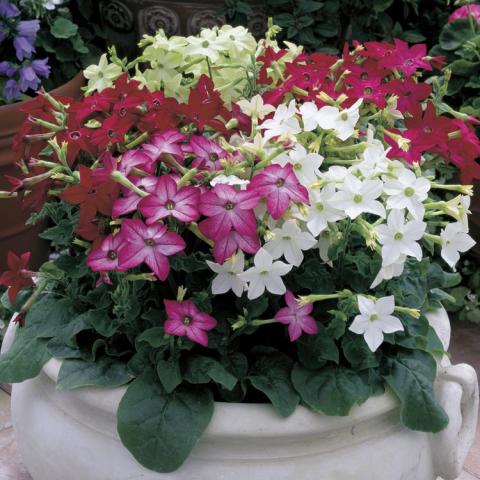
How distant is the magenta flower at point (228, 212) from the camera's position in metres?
0.98

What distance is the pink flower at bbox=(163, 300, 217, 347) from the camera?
102 cm

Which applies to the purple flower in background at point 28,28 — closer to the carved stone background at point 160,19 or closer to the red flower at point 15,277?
the carved stone background at point 160,19

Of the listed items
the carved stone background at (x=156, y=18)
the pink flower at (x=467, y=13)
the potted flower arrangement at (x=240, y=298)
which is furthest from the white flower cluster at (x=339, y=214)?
the carved stone background at (x=156, y=18)

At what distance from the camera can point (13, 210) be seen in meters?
2.24

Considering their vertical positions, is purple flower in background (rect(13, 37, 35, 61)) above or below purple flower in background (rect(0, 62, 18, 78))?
above

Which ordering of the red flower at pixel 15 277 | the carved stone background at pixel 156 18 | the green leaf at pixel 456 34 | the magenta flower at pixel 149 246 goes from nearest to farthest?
the magenta flower at pixel 149 246, the red flower at pixel 15 277, the green leaf at pixel 456 34, the carved stone background at pixel 156 18

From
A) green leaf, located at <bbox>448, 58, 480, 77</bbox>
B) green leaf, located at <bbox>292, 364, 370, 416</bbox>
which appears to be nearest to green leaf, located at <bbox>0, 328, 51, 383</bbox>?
green leaf, located at <bbox>292, 364, 370, 416</bbox>

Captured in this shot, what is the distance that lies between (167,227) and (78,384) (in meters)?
0.26

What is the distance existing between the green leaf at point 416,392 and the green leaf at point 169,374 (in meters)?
0.31

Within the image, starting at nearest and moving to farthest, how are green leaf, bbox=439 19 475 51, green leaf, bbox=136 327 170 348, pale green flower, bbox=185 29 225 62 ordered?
green leaf, bbox=136 327 170 348
pale green flower, bbox=185 29 225 62
green leaf, bbox=439 19 475 51

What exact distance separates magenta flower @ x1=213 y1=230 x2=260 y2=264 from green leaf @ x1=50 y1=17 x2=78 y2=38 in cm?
163

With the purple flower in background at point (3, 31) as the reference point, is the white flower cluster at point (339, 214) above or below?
above

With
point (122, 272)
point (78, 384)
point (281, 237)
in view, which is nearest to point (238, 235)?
point (281, 237)

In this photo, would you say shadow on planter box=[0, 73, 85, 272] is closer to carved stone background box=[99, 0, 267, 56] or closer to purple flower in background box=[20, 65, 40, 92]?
purple flower in background box=[20, 65, 40, 92]
